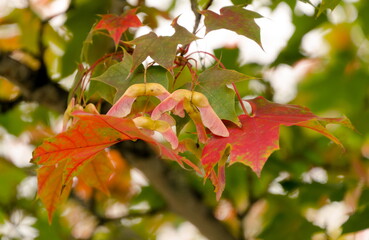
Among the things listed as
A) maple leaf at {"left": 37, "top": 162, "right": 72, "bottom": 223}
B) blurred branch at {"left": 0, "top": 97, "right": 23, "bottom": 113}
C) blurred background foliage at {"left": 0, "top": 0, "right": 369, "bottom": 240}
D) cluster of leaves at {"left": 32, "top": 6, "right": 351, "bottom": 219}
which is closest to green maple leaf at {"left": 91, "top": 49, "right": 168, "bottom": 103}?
cluster of leaves at {"left": 32, "top": 6, "right": 351, "bottom": 219}

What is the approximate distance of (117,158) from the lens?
4.75 feet

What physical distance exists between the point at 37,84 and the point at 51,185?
41 centimetres

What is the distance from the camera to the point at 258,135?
51 cm

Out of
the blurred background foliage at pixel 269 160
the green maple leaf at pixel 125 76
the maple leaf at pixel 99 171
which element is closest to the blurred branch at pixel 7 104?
the blurred background foliage at pixel 269 160

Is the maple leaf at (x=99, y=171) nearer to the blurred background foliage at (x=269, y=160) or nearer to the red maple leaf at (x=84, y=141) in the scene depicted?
the red maple leaf at (x=84, y=141)

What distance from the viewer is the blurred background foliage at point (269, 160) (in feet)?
3.35

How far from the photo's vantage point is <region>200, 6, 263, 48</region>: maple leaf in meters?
0.56

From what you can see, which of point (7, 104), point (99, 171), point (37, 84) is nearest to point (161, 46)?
point (99, 171)

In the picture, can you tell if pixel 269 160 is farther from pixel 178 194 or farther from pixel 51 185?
pixel 51 185

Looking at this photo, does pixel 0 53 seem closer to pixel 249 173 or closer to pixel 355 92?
pixel 249 173

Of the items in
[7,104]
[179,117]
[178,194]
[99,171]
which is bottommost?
[178,194]

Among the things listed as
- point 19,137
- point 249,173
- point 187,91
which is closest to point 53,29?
point 19,137

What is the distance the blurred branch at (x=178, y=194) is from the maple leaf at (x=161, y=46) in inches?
19.9

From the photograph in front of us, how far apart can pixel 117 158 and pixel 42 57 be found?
1.71 feet
